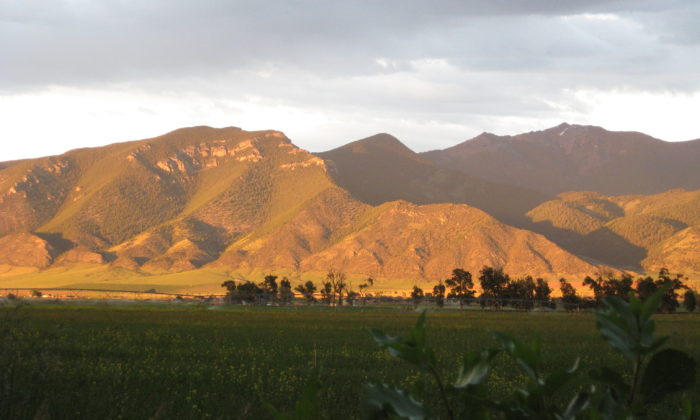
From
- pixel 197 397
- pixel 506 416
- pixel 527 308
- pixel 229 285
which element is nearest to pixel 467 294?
pixel 527 308

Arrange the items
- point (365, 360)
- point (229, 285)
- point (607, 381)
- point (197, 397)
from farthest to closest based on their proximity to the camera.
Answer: point (229, 285), point (365, 360), point (197, 397), point (607, 381)

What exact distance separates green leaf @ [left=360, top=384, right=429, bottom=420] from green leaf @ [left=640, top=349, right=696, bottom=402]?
2.08ft

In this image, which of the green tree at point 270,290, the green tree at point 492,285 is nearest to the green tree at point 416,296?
the green tree at point 492,285

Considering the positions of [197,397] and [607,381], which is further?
[197,397]

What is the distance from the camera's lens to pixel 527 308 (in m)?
121

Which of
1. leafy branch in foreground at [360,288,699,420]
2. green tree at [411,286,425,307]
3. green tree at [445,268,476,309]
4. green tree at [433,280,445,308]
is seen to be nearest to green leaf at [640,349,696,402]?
leafy branch in foreground at [360,288,699,420]

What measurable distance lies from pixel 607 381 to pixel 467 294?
5731 inches

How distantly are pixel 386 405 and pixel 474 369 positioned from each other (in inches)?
11.0

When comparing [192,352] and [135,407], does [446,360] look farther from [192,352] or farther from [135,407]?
[135,407]

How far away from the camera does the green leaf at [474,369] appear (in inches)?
74.7

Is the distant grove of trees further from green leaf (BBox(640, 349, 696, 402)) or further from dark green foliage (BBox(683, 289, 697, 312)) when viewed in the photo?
green leaf (BBox(640, 349, 696, 402))

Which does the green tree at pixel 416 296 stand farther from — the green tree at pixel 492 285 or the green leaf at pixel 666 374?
the green leaf at pixel 666 374

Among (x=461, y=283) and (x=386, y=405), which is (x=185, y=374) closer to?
(x=386, y=405)

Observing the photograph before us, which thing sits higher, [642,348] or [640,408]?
[642,348]
